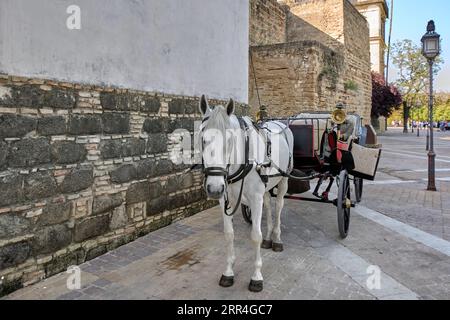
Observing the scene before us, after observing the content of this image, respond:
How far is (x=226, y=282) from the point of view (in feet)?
12.0

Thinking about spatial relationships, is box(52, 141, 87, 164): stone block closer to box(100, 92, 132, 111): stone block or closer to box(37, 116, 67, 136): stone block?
box(37, 116, 67, 136): stone block

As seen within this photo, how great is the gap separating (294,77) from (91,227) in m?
11.4

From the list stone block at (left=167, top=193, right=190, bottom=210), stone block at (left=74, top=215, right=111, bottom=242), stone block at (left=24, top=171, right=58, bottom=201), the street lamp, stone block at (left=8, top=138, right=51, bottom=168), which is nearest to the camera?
stone block at (left=8, top=138, right=51, bottom=168)

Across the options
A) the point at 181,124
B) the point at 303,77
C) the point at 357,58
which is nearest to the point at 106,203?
the point at 181,124

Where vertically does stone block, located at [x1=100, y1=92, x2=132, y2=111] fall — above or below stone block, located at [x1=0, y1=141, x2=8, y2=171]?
above

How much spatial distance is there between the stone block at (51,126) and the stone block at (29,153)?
0.31ft

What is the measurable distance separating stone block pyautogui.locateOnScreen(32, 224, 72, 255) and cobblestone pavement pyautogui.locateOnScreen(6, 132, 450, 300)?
0.33m

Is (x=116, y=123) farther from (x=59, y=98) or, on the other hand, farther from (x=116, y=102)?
(x=59, y=98)

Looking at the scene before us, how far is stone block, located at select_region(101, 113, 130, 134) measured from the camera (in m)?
4.52

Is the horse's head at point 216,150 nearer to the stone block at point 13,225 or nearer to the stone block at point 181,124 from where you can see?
the stone block at point 13,225

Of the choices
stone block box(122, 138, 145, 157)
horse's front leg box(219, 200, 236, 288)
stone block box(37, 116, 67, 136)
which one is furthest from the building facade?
stone block box(37, 116, 67, 136)

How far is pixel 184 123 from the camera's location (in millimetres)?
6078

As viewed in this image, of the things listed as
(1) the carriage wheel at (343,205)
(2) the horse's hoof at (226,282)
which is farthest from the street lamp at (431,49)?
(2) the horse's hoof at (226,282)
